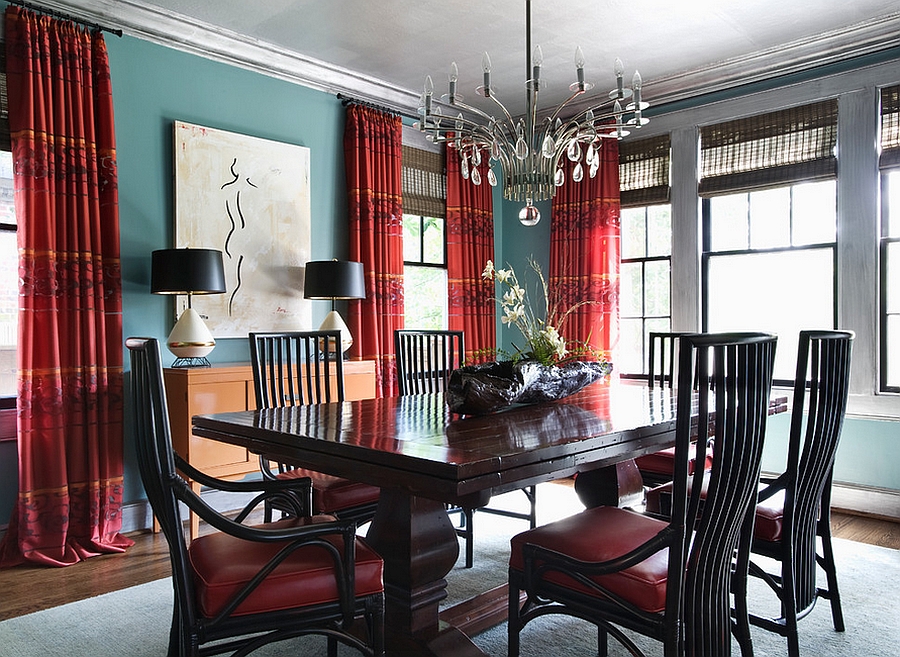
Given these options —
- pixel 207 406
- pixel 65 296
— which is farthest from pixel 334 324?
pixel 65 296

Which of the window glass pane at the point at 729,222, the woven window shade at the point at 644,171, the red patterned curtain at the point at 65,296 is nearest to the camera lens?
the red patterned curtain at the point at 65,296

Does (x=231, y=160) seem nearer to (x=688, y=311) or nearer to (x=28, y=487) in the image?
(x=28, y=487)

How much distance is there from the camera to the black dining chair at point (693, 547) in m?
1.67

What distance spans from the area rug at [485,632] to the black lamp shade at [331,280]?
1.84 metres

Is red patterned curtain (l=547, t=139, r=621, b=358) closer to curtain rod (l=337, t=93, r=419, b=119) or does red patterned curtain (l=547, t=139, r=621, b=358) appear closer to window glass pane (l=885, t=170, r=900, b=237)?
curtain rod (l=337, t=93, r=419, b=119)

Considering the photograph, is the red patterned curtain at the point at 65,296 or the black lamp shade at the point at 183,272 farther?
the black lamp shade at the point at 183,272

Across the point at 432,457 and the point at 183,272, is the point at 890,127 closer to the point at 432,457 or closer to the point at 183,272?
the point at 432,457

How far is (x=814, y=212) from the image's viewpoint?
450 centimetres

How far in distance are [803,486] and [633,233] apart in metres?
3.44

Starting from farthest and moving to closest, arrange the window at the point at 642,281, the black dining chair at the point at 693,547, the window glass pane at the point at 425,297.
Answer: the window glass pane at the point at 425,297, the window at the point at 642,281, the black dining chair at the point at 693,547

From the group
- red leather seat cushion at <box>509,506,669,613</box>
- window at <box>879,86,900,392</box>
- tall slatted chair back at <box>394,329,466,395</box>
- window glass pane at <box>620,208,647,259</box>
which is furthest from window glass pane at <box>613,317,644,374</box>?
red leather seat cushion at <box>509,506,669,613</box>

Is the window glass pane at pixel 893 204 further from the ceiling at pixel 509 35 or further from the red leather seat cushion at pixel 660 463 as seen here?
the red leather seat cushion at pixel 660 463

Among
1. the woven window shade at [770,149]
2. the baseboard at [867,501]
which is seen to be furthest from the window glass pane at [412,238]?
A: the baseboard at [867,501]

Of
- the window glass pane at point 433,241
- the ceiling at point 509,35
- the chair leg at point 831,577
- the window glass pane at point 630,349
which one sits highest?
the ceiling at point 509,35
